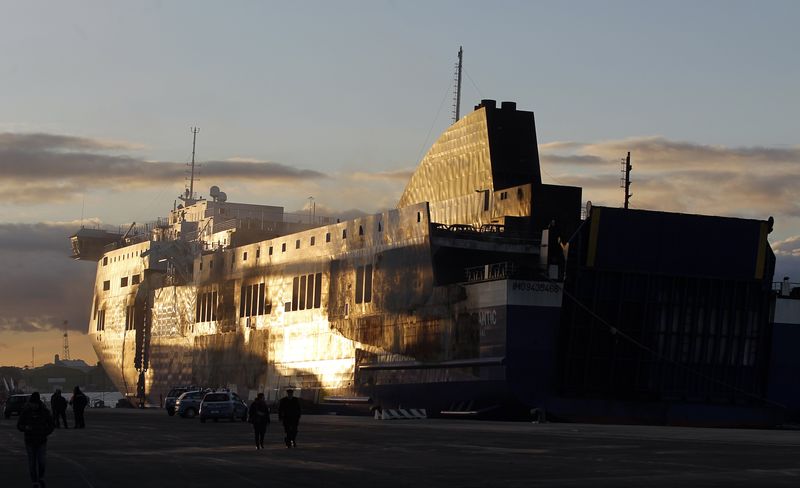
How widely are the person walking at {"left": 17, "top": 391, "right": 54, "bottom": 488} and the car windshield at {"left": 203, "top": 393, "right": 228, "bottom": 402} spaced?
3444 cm

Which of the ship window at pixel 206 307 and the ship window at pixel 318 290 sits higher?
the ship window at pixel 318 290

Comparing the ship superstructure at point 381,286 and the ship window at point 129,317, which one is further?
the ship window at point 129,317

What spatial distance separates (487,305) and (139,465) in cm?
3075

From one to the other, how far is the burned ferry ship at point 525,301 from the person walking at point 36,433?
33.6 m

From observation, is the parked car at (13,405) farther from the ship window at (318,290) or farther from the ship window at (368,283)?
the ship window at (368,283)

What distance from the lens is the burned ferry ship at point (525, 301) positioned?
182 ft

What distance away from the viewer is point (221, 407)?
58188mm

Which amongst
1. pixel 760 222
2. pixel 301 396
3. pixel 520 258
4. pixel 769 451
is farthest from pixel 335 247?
pixel 769 451

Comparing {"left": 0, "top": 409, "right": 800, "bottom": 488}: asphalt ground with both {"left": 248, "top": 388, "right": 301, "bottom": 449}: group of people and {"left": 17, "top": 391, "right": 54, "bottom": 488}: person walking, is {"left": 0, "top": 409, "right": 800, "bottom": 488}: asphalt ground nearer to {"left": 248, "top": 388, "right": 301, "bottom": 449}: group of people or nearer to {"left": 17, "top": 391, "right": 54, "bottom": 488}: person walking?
{"left": 248, "top": 388, "right": 301, "bottom": 449}: group of people

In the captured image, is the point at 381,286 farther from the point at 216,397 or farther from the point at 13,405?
the point at 13,405

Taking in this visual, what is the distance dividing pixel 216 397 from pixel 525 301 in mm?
15564

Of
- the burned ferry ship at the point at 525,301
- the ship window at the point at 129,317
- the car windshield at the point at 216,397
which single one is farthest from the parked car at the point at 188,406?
the ship window at the point at 129,317

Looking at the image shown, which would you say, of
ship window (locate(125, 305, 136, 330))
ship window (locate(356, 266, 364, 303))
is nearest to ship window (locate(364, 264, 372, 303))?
ship window (locate(356, 266, 364, 303))

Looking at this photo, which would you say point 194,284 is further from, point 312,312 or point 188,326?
point 312,312
